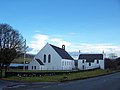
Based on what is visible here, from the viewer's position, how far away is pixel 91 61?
118m

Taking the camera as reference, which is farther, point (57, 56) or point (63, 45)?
point (63, 45)

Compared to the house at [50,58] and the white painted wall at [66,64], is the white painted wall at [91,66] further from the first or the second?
the house at [50,58]

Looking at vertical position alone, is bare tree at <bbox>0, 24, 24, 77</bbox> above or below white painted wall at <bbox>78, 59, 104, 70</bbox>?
above

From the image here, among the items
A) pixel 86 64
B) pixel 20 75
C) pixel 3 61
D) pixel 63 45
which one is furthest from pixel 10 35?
pixel 86 64

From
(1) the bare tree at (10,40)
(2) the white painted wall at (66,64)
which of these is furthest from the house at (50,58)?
(1) the bare tree at (10,40)

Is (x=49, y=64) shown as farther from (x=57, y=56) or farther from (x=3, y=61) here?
(x=3, y=61)

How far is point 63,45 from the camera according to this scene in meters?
114

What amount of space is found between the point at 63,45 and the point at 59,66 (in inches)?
1030

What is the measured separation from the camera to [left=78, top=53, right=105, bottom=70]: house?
4562 inches

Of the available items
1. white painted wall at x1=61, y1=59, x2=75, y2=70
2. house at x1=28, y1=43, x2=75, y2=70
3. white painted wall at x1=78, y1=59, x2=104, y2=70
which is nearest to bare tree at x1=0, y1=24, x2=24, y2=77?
house at x1=28, y1=43, x2=75, y2=70

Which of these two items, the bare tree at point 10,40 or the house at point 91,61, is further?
the house at point 91,61

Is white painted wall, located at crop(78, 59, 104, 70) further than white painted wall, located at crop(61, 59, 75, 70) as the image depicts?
Yes

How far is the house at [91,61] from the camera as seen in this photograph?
115875mm

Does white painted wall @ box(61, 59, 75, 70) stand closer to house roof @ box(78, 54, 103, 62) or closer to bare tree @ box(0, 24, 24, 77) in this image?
house roof @ box(78, 54, 103, 62)
